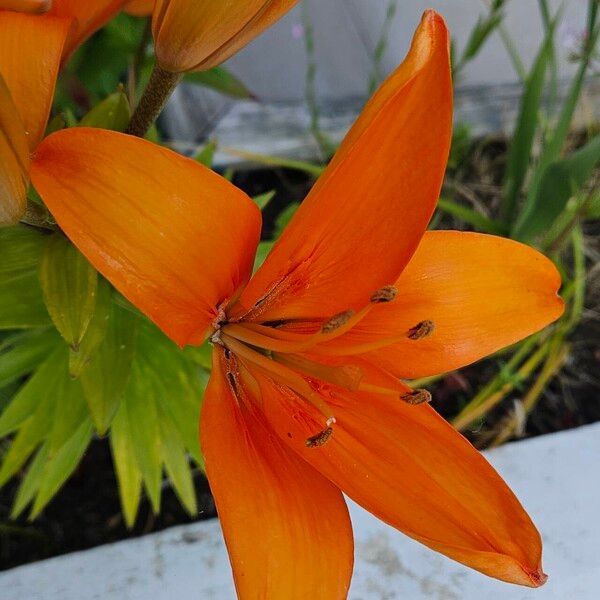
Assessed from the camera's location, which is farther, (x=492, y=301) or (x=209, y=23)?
(x=492, y=301)

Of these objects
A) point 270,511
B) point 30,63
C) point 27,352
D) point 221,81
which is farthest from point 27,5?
point 221,81

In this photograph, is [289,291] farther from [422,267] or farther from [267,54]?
[267,54]

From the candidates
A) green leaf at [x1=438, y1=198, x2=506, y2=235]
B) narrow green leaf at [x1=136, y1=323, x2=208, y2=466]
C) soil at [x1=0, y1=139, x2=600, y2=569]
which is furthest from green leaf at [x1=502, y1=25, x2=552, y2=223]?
narrow green leaf at [x1=136, y1=323, x2=208, y2=466]

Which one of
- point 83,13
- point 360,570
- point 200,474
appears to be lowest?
point 200,474

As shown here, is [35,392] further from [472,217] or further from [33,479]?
[472,217]

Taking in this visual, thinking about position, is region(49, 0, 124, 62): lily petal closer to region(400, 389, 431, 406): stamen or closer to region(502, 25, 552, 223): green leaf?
region(400, 389, 431, 406): stamen

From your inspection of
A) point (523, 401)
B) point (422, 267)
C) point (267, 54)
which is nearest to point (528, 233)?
point (523, 401)

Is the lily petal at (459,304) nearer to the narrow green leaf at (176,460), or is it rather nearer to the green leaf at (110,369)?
the green leaf at (110,369)
